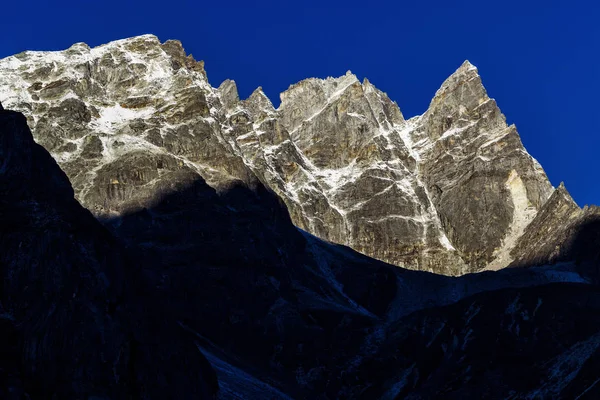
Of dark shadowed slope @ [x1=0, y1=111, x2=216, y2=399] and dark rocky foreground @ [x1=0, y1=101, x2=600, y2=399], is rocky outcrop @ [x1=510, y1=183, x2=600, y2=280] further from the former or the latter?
dark shadowed slope @ [x1=0, y1=111, x2=216, y2=399]

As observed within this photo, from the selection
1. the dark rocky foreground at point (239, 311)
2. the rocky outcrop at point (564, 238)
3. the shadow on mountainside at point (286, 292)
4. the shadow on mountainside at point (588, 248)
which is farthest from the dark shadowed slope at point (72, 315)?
the rocky outcrop at point (564, 238)

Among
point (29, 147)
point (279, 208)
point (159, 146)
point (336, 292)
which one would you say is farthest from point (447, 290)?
point (29, 147)

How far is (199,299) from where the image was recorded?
447ft

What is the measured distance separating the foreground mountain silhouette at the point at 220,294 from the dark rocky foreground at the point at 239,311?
8.5 inches

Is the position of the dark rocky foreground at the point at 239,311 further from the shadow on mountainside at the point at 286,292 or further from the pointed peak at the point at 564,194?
the pointed peak at the point at 564,194

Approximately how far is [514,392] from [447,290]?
198 feet

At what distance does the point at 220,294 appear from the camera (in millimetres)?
139000

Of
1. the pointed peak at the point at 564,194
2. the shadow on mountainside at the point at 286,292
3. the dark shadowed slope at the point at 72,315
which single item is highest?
the pointed peak at the point at 564,194

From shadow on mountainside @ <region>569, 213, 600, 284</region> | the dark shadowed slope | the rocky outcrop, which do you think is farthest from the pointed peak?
the dark shadowed slope

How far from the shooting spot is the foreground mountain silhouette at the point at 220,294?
7594cm

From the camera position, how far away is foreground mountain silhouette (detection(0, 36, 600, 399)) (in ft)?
249

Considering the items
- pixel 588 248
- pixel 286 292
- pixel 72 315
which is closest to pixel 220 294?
pixel 286 292

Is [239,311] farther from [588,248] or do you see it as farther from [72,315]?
[588,248]

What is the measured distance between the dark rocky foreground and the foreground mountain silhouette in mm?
216
